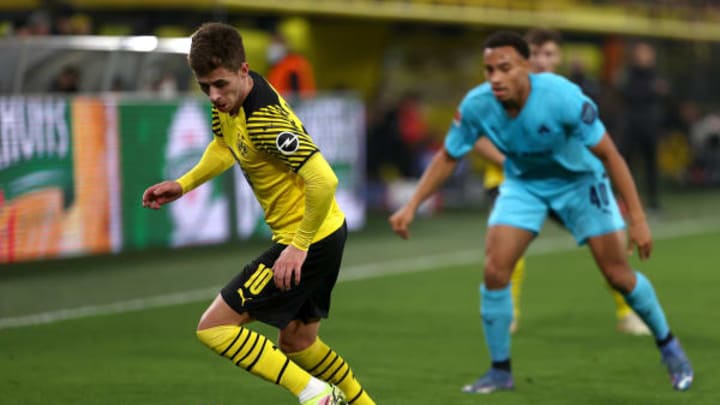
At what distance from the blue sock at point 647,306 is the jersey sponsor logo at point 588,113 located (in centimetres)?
103

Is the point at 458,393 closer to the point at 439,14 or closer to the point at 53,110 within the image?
the point at 53,110

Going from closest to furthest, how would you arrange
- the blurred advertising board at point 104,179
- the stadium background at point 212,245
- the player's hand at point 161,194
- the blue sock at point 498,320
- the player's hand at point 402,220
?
the player's hand at point 161,194
the player's hand at point 402,220
the blue sock at point 498,320
the stadium background at point 212,245
the blurred advertising board at point 104,179

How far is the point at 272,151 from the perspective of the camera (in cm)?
553

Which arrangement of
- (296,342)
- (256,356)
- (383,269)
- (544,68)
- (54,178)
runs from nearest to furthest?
1. (256,356)
2. (296,342)
3. (544,68)
4. (54,178)
5. (383,269)

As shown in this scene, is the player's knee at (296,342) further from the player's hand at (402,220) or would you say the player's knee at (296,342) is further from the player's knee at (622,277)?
the player's knee at (622,277)

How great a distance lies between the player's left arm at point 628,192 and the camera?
23.2 feet

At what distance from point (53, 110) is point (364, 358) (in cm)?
525

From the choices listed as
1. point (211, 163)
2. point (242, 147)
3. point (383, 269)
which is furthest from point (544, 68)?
point (383, 269)

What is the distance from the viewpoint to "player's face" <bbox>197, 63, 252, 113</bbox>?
5.44 meters

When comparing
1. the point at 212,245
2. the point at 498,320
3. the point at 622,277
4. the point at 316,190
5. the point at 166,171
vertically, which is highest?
the point at 316,190

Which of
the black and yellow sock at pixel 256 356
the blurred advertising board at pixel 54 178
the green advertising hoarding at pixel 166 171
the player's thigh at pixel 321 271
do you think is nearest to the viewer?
the black and yellow sock at pixel 256 356

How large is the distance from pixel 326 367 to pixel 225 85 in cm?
144

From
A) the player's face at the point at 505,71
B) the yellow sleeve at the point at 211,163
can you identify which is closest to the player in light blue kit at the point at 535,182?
the player's face at the point at 505,71

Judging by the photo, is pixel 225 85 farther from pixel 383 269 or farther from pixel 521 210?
pixel 383 269
